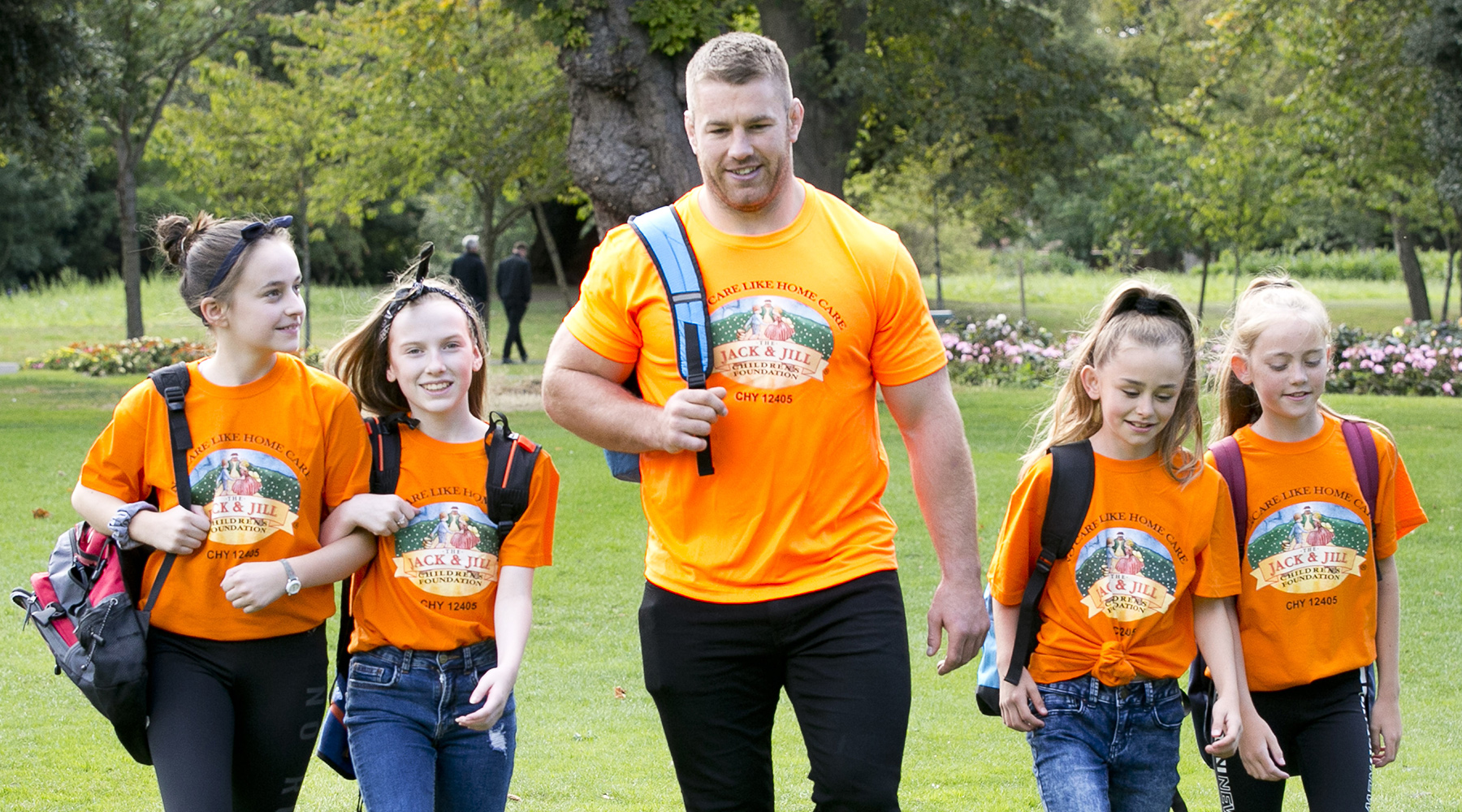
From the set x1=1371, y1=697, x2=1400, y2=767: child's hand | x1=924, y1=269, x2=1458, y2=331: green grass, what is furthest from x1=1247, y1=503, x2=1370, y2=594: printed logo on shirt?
x1=924, y1=269, x2=1458, y2=331: green grass

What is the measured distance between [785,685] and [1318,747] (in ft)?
4.81

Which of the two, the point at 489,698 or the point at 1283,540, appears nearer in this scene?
the point at 489,698

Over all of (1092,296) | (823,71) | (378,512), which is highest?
(823,71)

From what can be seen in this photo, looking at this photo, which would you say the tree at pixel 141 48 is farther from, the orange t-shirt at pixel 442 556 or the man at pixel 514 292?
the orange t-shirt at pixel 442 556

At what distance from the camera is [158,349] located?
22703 mm

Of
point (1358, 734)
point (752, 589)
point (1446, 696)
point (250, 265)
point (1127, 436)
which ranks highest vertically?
point (250, 265)

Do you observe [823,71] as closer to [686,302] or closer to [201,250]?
[201,250]

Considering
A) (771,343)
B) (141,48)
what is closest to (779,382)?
(771,343)

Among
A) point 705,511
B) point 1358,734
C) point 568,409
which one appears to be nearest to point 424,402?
point 568,409

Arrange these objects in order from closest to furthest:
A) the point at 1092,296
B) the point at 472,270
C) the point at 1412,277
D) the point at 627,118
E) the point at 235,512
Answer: the point at 235,512 < the point at 627,118 < the point at 472,270 < the point at 1412,277 < the point at 1092,296

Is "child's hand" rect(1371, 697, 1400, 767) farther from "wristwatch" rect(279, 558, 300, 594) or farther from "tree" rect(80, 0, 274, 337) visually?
"tree" rect(80, 0, 274, 337)

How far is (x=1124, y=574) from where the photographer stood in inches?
137

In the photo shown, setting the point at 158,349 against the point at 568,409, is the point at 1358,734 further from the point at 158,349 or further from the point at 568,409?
the point at 158,349

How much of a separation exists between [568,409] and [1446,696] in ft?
18.2
